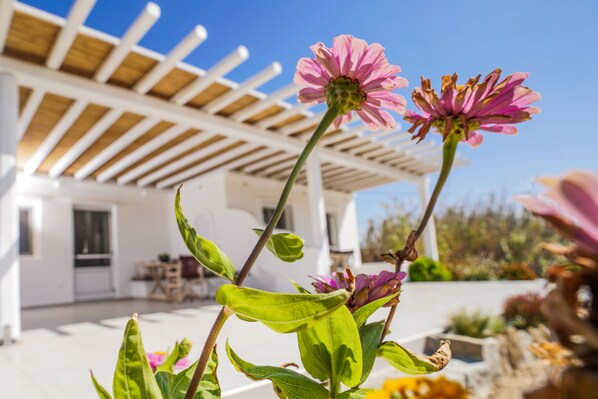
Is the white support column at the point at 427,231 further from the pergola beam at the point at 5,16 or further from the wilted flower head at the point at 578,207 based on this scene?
the wilted flower head at the point at 578,207

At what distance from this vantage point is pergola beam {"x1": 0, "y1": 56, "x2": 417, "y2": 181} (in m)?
4.63

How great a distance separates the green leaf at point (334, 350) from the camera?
0.38 m

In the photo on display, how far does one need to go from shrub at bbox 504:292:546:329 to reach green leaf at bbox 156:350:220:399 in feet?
16.4

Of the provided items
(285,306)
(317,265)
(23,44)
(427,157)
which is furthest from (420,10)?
(427,157)

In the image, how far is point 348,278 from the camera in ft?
1.39

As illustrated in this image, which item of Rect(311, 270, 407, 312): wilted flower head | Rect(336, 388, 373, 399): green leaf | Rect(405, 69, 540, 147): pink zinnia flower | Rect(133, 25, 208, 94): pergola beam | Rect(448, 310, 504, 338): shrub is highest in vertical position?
Rect(133, 25, 208, 94): pergola beam

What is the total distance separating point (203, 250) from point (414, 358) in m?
0.23

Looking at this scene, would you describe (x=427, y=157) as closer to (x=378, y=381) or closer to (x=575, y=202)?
(x=378, y=381)

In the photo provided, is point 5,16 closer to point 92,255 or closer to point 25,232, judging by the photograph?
point 25,232

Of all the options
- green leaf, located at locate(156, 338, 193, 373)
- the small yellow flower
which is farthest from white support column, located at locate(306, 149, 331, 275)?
the small yellow flower

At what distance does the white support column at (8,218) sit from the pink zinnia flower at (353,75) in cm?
473

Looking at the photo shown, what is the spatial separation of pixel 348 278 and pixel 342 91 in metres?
0.20

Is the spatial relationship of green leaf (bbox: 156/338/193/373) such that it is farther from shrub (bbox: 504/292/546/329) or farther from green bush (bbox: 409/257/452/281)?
green bush (bbox: 409/257/452/281)

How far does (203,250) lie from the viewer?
1.20 feet
